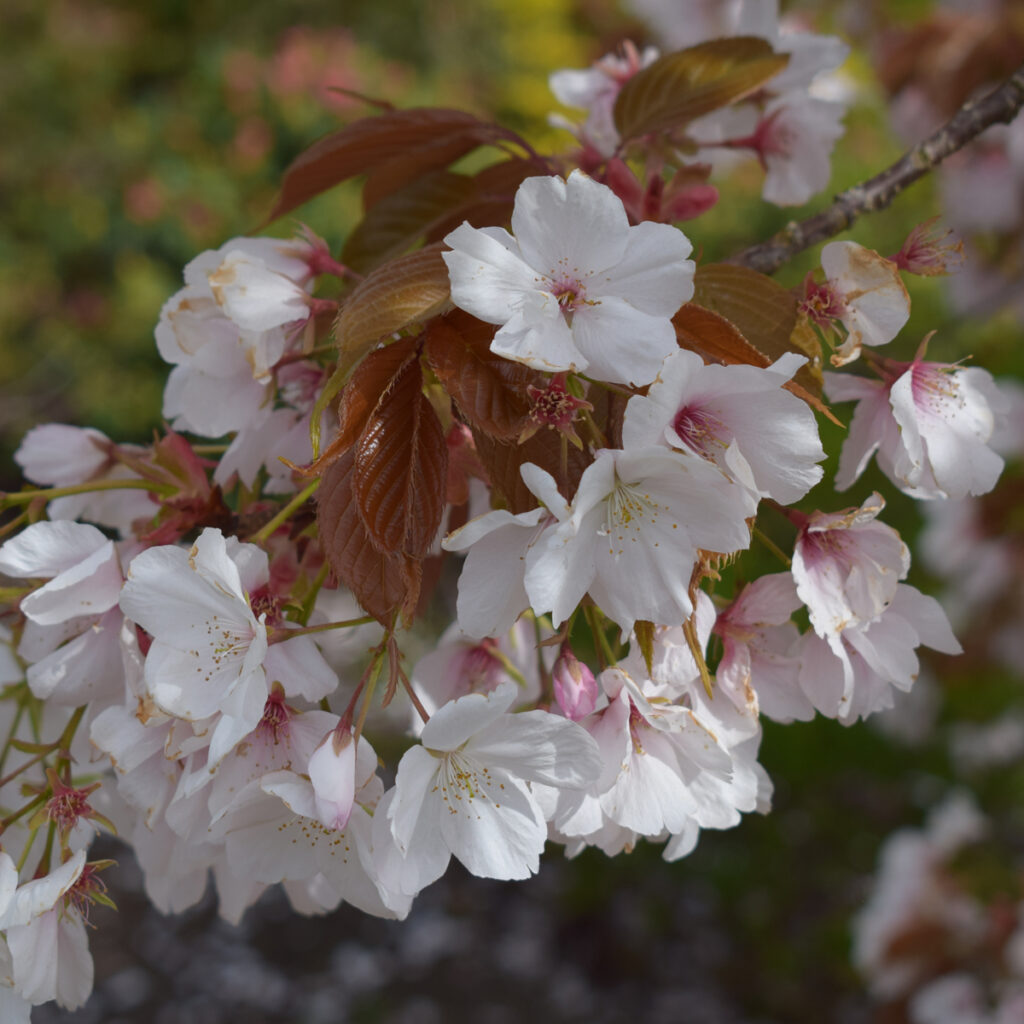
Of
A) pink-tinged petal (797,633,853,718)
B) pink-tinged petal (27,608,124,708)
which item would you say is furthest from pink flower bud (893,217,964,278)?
pink-tinged petal (27,608,124,708)

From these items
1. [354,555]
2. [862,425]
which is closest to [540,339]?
[354,555]

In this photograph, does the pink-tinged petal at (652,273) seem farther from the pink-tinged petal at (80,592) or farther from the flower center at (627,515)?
the pink-tinged petal at (80,592)

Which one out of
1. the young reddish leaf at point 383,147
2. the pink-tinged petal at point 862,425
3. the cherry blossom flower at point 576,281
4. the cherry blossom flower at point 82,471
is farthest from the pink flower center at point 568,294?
the cherry blossom flower at point 82,471

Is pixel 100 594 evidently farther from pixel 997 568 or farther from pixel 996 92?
pixel 997 568

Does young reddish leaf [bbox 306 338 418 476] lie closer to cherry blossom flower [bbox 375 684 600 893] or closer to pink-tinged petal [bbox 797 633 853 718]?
cherry blossom flower [bbox 375 684 600 893]

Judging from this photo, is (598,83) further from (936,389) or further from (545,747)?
(545,747)
